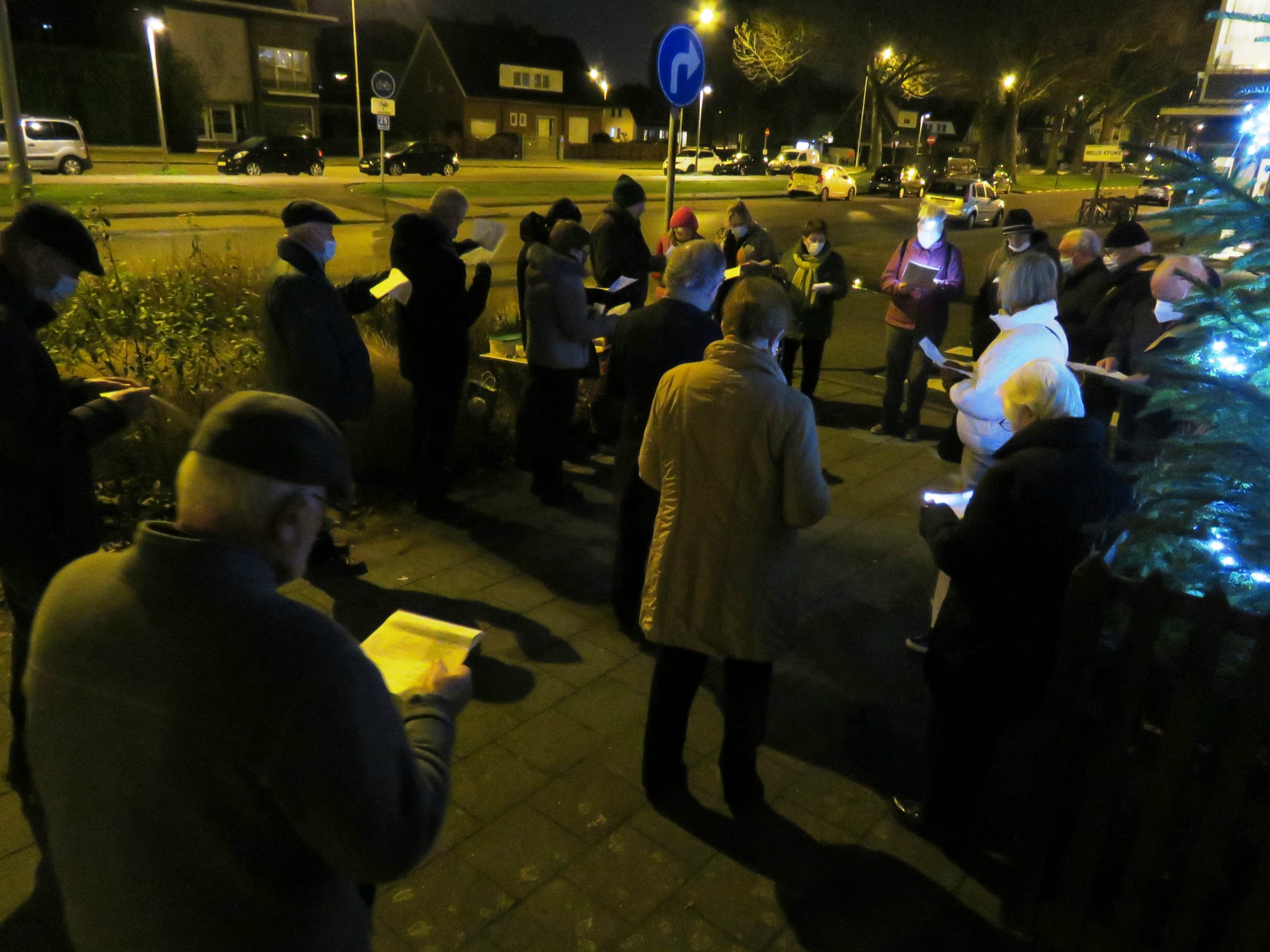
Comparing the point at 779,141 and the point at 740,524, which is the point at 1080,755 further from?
the point at 779,141

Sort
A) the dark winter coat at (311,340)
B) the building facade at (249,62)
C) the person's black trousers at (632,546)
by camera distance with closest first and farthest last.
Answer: the person's black trousers at (632,546)
the dark winter coat at (311,340)
the building facade at (249,62)

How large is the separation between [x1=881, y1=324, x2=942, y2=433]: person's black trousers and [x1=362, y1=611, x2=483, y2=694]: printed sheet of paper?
5692 mm

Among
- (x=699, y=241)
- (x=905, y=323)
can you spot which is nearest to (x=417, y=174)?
(x=905, y=323)

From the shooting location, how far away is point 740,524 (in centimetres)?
292

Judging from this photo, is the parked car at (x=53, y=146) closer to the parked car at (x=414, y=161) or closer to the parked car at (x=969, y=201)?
the parked car at (x=414, y=161)

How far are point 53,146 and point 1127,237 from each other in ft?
102

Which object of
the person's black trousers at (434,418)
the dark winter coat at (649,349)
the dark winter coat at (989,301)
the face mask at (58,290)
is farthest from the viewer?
the dark winter coat at (989,301)

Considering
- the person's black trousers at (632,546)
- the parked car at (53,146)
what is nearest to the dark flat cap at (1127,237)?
the person's black trousers at (632,546)

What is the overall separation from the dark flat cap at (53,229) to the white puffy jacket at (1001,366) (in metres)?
3.39

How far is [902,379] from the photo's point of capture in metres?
7.32

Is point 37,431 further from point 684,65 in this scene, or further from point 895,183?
point 895,183

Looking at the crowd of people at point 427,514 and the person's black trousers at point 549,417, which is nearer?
the crowd of people at point 427,514

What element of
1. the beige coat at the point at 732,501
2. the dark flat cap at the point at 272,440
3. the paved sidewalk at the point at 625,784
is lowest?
the paved sidewalk at the point at 625,784

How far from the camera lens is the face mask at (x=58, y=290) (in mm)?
3018
